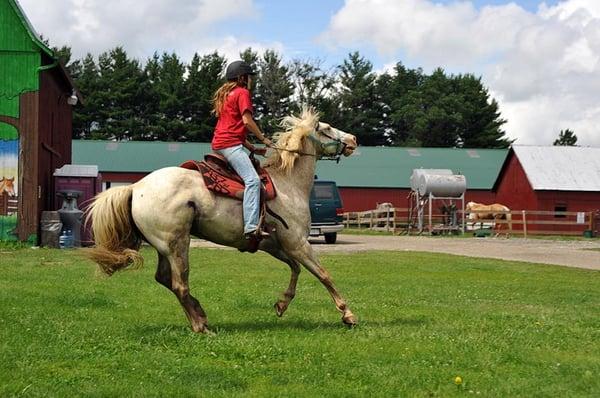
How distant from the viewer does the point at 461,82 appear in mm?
93750

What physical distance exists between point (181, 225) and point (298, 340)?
5.70ft

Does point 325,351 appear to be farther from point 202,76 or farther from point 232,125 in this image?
point 202,76

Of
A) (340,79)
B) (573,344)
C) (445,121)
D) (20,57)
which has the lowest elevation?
(573,344)

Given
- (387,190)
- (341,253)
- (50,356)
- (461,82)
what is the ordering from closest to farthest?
(50,356) < (341,253) < (387,190) < (461,82)

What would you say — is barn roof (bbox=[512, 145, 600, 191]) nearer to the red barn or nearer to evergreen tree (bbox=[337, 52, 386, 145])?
the red barn

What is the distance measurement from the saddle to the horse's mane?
46 cm

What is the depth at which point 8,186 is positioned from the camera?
2356 centimetres

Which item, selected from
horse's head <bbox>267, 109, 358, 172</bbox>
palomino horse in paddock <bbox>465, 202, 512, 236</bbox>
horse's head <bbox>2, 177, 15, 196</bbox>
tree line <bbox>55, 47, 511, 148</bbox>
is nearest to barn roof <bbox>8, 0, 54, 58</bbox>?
horse's head <bbox>2, 177, 15, 196</bbox>

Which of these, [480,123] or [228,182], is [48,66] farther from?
[480,123]

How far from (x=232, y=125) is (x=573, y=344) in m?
4.14

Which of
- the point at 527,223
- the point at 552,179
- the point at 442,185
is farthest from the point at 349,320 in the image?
the point at 552,179

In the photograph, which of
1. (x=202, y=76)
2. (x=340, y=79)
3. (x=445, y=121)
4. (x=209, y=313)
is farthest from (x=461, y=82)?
(x=209, y=313)

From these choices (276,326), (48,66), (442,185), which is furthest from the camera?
(442,185)

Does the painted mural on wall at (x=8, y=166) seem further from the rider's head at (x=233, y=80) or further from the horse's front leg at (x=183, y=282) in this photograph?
the horse's front leg at (x=183, y=282)
